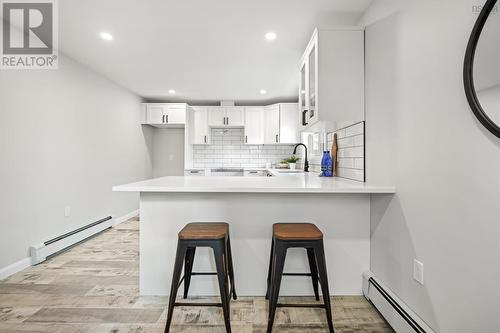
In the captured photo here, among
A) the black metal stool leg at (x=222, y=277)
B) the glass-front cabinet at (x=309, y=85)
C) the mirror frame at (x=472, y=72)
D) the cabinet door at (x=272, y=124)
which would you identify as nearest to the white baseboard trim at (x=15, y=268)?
the black metal stool leg at (x=222, y=277)

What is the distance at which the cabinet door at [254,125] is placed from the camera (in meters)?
5.47

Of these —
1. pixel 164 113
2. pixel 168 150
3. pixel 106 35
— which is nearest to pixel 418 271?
pixel 106 35

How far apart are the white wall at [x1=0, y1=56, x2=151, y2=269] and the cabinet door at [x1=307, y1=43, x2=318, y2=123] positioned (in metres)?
2.81

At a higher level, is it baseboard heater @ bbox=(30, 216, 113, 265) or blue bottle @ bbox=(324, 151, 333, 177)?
blue bottle @ bbox=(324, 151, 333, 177)

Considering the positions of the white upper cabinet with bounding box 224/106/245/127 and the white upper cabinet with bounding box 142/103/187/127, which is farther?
the white upper cabinet with bounding box 224/106/245/127

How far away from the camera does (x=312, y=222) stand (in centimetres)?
202

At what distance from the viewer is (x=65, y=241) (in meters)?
3.18

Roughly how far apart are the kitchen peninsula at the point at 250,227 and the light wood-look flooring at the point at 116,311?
0.16m

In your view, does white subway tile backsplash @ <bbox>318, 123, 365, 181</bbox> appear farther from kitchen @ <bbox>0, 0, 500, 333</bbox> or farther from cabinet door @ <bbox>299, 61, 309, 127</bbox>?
cabinet door @ <bbox>299, 61, 309, 127</bbox>

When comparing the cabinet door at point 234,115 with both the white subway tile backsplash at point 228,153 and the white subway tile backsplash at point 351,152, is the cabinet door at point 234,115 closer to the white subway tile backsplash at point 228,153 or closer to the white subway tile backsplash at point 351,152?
the white subway tile backsplash at point 228,153

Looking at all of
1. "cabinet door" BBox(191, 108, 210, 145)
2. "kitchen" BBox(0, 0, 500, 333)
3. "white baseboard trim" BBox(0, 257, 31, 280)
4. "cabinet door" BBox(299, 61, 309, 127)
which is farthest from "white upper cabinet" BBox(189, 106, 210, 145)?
"white baseboard trim" BBox(0, 257, 31, 280)

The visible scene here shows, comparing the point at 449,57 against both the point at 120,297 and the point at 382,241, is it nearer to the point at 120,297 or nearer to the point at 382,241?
the point at 382,241

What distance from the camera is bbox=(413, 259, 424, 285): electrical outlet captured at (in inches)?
57.4

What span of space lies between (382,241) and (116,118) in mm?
4246
